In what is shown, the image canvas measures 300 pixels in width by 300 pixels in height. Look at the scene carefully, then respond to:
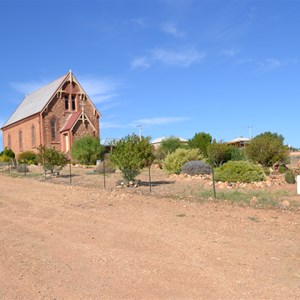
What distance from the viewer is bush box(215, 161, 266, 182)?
2156 centimetres

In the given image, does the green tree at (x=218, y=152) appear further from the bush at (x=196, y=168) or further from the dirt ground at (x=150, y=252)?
the dirt ground at (x=150, y=252)

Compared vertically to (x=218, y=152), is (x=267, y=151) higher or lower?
lower

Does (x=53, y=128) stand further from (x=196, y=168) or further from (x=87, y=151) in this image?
(x=196, y=168)

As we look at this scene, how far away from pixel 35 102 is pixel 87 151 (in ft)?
50.3

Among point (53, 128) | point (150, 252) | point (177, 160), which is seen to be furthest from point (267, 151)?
point (53, 128)

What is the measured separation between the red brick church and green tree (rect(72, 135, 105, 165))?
13.5 ft

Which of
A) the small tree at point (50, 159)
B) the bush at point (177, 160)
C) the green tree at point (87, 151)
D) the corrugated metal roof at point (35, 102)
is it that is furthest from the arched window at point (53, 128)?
the bush at point (177, 160)

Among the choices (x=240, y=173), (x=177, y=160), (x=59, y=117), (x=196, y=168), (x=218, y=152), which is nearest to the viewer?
(x=240, y=173)

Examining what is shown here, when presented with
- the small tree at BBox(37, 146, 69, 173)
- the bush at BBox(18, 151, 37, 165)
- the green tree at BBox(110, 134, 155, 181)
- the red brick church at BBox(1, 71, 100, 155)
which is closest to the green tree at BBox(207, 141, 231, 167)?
the small tree at BBox(37, 146, 69, 173)

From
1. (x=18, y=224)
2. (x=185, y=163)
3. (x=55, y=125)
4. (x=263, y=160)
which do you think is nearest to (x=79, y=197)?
(x=18, y=224)

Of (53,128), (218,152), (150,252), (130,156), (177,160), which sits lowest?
(150,252)

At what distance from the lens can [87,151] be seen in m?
46.1

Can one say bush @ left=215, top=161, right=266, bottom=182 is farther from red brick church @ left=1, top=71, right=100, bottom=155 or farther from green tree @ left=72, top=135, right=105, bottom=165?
red brick church @ left=1, top=71, right=100, bottom=155

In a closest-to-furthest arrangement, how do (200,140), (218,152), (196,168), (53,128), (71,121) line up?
1. (196,168)
2. (218,152)
3. (200,140)
4. (71,121)
5. (53,128)
